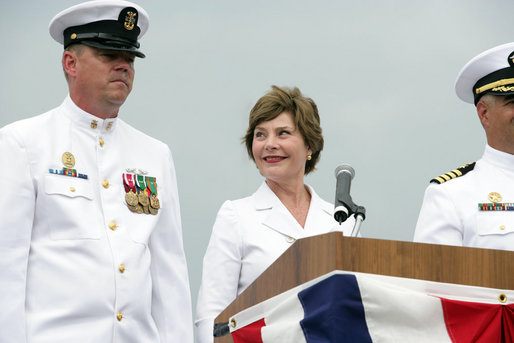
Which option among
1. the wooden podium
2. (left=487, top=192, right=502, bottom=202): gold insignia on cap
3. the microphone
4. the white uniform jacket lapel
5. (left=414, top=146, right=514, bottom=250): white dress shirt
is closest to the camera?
the wooden podium

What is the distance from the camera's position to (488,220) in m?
2.89

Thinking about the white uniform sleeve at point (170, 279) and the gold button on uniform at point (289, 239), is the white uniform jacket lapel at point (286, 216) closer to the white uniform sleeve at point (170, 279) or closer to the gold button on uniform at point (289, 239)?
the gold button on uniform at point (289, 239)

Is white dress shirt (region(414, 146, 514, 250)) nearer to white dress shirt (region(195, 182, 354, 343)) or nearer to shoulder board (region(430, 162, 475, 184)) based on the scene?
shoulder board (region(430, 162, 475, 184))

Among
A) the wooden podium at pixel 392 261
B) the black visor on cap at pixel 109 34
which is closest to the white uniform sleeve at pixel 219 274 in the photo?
the black visor on cap at pixel 109 34

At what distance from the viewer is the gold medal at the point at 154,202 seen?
272 centimetres

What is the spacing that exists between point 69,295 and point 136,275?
24 cm

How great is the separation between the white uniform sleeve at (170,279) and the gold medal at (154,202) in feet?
0.09

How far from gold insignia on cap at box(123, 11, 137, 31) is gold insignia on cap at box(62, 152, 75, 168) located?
542 millimetres

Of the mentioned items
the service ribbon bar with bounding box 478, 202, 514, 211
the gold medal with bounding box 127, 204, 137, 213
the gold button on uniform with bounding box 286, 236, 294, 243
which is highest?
the service ribbon bar with bounding box 478, 202, 514, 211

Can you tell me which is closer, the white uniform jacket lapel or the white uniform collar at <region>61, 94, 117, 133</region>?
the white uniform collar at <region>61, 94, 117, 133</region>

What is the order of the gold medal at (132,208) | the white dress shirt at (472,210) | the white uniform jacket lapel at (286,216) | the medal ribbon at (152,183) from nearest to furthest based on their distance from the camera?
the gold medal at (132,208), the medal ribbon at (152,183), the white dress shirt at (472,210), the white uniform jacket lapel at (286,216)

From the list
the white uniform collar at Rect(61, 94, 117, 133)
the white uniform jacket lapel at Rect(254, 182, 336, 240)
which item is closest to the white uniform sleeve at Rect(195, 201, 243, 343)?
the white uniform jacket lapel at Rect(254, 182, 336, 240)

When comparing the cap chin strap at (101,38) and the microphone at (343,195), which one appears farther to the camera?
the cap chin strap at (101,38)

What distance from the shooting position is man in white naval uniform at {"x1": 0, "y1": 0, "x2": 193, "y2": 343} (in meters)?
2.34
